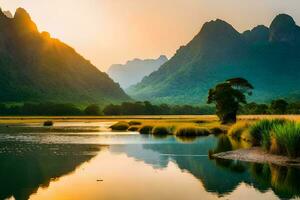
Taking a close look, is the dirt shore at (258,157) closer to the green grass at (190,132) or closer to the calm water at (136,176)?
the calm water at (136,176)

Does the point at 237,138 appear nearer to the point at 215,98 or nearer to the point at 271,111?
the point at 215,98

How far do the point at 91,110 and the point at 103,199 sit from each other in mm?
154793

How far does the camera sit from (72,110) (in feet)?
583

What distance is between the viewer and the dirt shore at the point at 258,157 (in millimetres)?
35812

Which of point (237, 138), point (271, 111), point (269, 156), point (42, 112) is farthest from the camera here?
point (42, 112)

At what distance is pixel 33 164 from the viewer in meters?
38.7

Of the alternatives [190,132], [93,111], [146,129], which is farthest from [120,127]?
[93,111]

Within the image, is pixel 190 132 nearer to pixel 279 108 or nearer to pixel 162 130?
pixel 162 130

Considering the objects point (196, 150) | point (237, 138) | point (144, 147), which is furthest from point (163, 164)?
point (237, 138)

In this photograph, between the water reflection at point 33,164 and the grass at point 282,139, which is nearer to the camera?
the water reflection at point 33,164

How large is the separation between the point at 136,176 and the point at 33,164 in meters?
10.3

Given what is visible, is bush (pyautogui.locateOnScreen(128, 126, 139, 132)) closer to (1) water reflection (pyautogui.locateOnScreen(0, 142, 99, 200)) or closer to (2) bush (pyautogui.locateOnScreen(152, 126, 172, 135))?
(2) bush (pyautogui.locateOnScreen(152, 126, 172, 135))

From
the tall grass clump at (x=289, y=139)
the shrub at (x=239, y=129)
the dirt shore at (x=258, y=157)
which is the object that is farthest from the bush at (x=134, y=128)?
the tall grass clump at (x=289, y=139)

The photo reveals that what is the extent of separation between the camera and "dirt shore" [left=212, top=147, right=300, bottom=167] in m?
35.8
